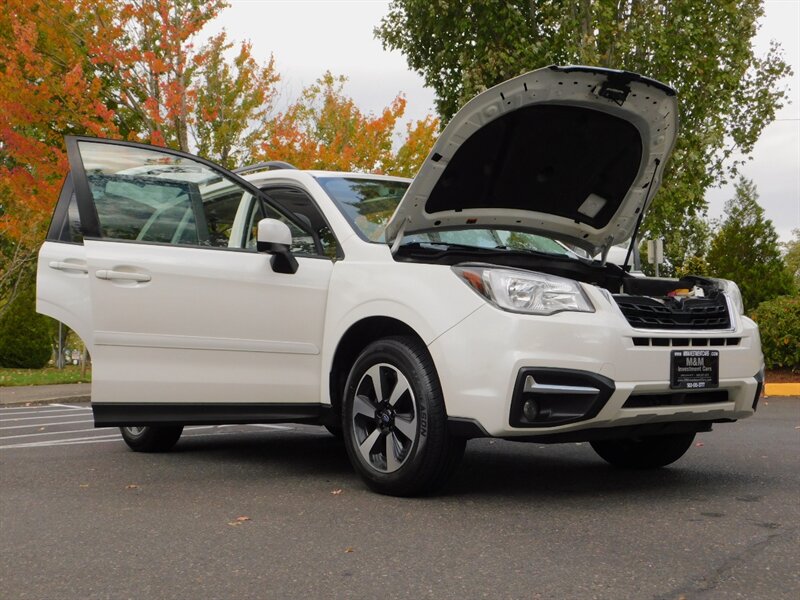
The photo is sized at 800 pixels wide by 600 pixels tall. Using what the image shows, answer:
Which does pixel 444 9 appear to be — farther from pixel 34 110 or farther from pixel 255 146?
pixel 34 110

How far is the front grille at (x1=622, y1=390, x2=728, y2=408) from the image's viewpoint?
464cm

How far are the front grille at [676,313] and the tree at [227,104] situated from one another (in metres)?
14.1

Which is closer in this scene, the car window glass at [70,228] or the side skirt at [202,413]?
the side skirt at [202,413]

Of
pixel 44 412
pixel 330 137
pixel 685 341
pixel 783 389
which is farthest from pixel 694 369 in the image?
pixel 330 137

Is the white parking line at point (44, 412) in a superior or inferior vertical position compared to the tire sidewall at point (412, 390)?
inferior

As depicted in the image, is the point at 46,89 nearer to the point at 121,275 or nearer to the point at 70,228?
the point at 70,228

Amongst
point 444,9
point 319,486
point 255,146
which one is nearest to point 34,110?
point 255,146

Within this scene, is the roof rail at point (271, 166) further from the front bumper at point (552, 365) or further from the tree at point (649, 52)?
the tree at point (649, 52)

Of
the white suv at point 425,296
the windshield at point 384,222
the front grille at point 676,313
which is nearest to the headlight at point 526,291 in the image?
the white suv at point 425,296

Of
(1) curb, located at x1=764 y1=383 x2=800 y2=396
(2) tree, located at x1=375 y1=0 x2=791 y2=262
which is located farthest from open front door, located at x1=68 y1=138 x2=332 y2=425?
(2) tree, located at x1=375 y1=0 x2=791 y2=262

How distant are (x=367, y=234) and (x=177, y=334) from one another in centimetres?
123

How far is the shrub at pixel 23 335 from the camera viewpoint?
1217 inches

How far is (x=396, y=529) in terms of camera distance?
4.23 metres

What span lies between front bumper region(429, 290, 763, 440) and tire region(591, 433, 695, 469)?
1093mm
